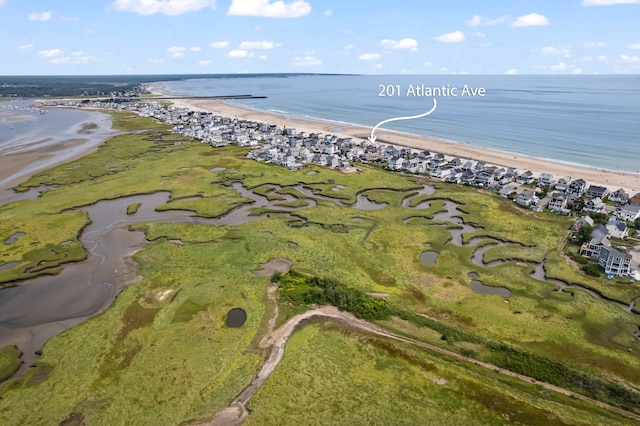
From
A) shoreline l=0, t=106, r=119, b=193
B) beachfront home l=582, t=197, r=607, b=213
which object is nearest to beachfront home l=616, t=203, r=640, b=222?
beachfront home l=582, t=197, r=607, b=213

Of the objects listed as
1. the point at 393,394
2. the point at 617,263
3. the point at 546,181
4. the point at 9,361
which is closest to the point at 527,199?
the point at 546,181

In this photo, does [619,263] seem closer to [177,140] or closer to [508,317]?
[508,317]

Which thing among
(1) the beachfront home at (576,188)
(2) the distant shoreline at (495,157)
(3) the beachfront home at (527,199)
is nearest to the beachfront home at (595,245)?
(3) the beachfront home at (527,199)

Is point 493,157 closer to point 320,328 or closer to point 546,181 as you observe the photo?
point 546,181

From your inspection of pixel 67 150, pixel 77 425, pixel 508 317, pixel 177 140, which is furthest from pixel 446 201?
pixel 67 150

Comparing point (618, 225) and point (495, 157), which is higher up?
point (495, 157)

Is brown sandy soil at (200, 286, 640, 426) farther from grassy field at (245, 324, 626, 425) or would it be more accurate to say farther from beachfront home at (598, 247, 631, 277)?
beachfront home at (598, 247, 631, 277)

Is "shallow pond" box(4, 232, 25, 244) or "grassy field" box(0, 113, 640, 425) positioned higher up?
"shallow pond" box(4, 232, 25, 244)
